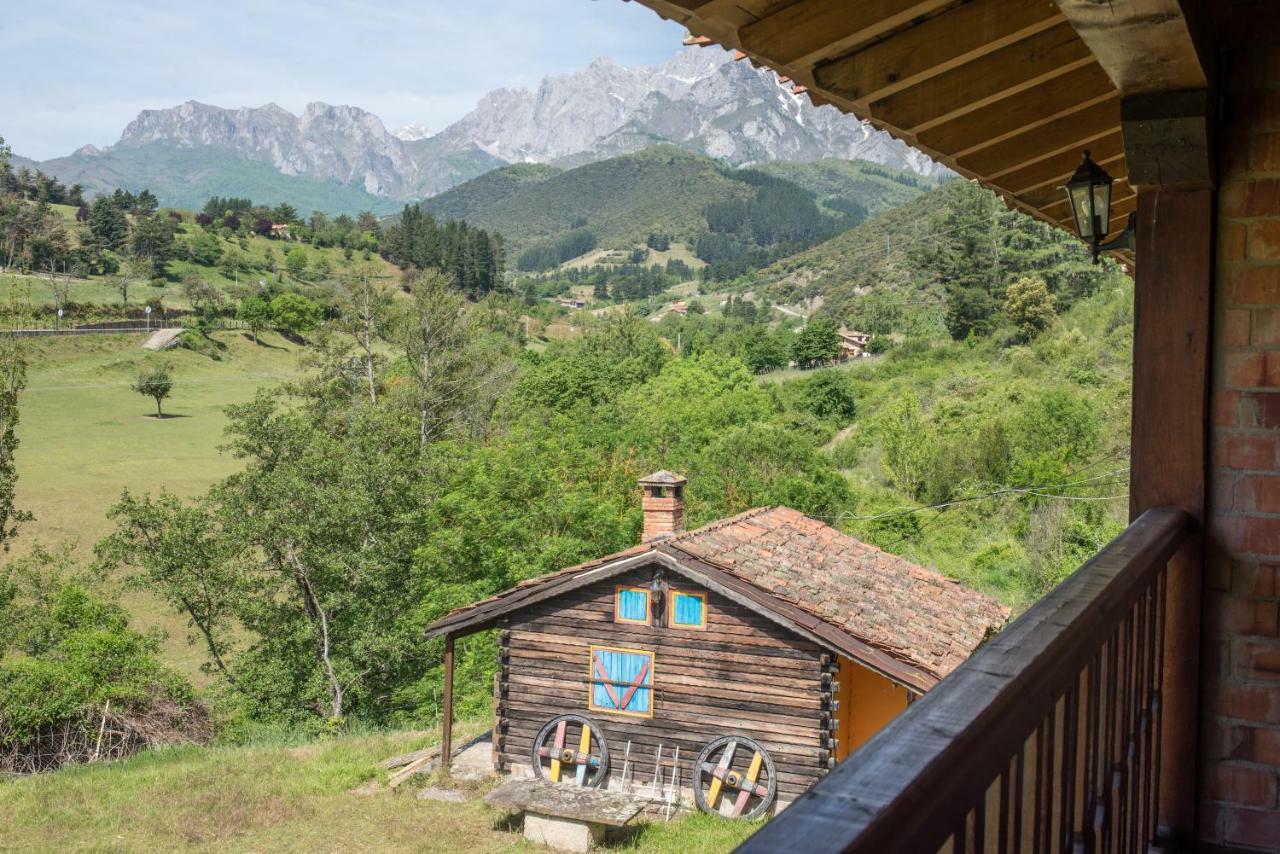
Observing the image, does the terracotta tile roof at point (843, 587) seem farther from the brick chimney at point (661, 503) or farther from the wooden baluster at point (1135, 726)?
the wooden baluster at point (1135, 726)

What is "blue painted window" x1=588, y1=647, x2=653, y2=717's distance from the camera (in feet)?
50.7

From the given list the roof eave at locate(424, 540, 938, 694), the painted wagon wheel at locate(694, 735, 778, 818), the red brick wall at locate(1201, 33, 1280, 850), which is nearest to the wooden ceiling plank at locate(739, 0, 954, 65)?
the red brick wall at locate(1201, 33, 1280, 850)

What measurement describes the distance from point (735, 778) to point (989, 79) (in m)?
13.3

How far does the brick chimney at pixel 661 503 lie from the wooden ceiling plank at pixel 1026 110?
14.0 metres

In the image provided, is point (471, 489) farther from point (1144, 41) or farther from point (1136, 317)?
point (1144, 41)

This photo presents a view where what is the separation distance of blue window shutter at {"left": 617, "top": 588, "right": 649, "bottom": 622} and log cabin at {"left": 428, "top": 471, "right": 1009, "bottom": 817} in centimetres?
2

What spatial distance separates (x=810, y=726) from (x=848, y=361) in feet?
148

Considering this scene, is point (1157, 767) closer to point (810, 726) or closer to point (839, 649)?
point (839, 649)

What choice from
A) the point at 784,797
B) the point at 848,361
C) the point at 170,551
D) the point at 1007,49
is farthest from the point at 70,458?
the point at 1007,49

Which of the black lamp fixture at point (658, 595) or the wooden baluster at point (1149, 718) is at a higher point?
the wooden baluster at point (1149, 718)

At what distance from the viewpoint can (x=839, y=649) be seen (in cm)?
1350

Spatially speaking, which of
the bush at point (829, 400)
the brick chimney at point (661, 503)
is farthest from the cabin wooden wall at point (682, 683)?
the bush at point (829, 400)

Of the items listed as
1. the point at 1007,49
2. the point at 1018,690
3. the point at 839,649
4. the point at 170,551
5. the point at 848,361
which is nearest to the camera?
the point at 1018,690

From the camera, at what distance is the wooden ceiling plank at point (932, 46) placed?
2537 millimetres
